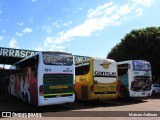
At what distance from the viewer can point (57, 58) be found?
631 inches

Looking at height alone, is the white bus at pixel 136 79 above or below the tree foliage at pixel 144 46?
below

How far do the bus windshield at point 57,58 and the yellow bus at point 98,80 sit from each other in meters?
2.39

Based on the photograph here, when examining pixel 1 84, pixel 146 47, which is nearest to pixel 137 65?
pixel 146 47

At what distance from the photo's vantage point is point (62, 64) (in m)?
16.1

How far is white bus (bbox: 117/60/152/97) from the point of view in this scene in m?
20.8

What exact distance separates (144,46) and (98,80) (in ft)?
53.7

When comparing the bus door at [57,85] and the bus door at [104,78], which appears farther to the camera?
the bus door at [104,78]

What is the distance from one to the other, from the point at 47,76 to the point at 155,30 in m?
21.8

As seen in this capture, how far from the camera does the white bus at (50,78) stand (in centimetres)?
1536

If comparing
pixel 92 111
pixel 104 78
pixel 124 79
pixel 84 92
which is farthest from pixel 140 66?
pixel 92 111

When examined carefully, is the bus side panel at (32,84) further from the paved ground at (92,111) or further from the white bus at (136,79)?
the white bus at (136,79)

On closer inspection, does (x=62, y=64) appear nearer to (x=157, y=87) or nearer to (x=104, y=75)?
(x=104, y=75)

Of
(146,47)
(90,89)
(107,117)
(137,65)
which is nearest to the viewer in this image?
(107,117)

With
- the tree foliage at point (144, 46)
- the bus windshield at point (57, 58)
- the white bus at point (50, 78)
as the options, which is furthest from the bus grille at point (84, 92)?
the tree foliage at point (144, 46)
